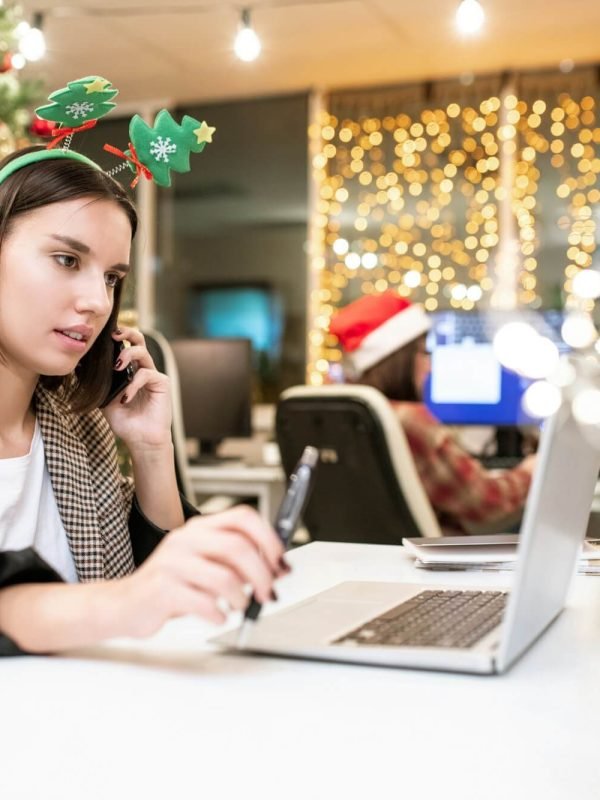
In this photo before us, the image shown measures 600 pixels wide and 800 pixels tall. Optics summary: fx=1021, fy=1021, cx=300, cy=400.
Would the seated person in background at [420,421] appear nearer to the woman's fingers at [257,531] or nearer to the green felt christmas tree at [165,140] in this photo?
the green felt christmas tree at [165,140]

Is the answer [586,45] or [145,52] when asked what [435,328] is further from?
[145,52]

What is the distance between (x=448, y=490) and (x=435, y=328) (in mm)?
1474

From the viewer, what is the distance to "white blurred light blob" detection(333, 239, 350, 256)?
5.33 meters

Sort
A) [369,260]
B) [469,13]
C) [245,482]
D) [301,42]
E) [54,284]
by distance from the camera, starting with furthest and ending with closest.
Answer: [369,260]
[301,42]
[469,13]
[245,482]
[54,284]

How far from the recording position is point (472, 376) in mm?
3730

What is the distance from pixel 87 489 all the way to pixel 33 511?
8cm

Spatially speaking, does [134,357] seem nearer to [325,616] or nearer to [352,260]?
[325,616]

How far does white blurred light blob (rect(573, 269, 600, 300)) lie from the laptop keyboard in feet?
11.7

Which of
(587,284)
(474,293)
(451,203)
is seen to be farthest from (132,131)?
(451,203)

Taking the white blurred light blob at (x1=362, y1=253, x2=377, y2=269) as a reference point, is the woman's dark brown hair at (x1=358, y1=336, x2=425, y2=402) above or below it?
below

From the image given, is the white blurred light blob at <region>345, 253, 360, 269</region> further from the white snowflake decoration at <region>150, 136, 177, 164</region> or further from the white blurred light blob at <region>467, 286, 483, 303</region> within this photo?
the white snowflake decoration at <region>150, 136, 177, 164</region>

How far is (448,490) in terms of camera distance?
242 centimetres

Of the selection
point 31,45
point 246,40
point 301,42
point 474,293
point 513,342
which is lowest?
point 513,342

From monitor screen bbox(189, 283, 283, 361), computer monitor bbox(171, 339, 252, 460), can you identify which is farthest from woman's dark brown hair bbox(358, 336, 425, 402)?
monitor screen bbox(189, 283, 283, 361)
